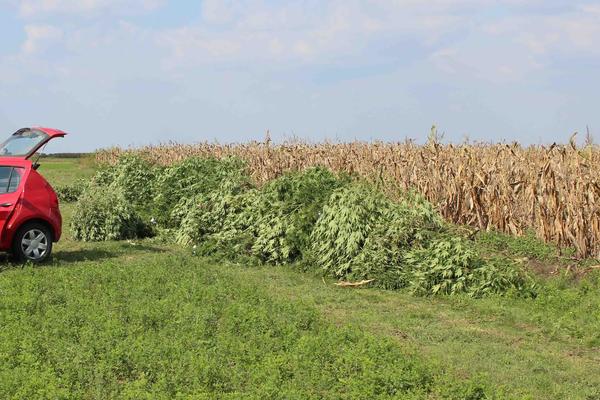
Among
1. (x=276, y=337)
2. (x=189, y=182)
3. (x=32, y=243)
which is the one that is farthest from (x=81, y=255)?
(x=276, y=337)

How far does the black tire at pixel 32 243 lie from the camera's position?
49.3 feet

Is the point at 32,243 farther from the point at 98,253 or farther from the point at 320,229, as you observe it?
the point at 320,229

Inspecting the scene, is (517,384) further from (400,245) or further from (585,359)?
(400,245)

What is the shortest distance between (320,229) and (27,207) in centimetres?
572

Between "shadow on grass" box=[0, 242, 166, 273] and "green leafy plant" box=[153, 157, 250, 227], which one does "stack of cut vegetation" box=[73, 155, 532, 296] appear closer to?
"green leafy plant" box=[153, 157, 250, 227]

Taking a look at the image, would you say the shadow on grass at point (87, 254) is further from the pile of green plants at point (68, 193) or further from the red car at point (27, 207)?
the pile of green plants at point (68, 193)

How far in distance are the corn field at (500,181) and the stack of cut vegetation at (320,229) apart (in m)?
2.10

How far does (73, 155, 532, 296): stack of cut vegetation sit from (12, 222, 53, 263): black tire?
11.8ft

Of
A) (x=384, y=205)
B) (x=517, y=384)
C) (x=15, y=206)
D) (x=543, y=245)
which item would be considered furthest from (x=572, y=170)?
(x=15, y=206)

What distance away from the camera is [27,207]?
587 inches

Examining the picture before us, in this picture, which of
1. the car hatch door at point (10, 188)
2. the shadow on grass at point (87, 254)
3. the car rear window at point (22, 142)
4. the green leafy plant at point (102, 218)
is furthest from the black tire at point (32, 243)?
the green leafy plant at point (102, 218)

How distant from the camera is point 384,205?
15.6 meters

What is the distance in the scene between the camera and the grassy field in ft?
25.8

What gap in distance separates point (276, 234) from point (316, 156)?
8.31m
